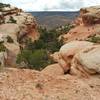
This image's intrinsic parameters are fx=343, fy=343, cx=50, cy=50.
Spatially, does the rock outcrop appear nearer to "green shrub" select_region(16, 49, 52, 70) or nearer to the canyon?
the canyon

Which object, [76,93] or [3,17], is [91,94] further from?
[3,17]

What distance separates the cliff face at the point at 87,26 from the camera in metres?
83.4

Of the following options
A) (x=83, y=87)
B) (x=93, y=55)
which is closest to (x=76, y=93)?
(x=83, y=87)

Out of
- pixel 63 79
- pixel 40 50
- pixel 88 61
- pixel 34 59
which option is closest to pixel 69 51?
pixel 88 61

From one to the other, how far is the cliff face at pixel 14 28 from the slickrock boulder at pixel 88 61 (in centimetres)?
3544

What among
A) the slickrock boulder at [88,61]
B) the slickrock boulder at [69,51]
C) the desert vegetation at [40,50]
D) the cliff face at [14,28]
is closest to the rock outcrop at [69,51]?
the slickrock boulder at [69,51]

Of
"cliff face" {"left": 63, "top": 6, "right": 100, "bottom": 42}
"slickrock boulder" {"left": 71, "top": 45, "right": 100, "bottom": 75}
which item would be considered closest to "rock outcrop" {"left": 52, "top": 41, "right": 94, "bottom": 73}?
"slickrock boulder" {"left": 71, "top": 45, "right": 100, "bottom": 75}

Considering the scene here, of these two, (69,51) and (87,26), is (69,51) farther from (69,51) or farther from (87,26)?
(87,26)

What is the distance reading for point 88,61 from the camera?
24609 mm

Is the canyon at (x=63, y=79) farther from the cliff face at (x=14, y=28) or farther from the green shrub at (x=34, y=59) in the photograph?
the cliff face at (x=14, y=28)

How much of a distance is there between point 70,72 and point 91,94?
721 cm

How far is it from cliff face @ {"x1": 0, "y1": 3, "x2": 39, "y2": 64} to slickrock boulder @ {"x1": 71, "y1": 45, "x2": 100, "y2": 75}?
35.4 meters

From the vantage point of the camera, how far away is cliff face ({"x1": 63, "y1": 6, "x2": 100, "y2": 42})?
83438mm

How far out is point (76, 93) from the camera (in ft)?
67.3
